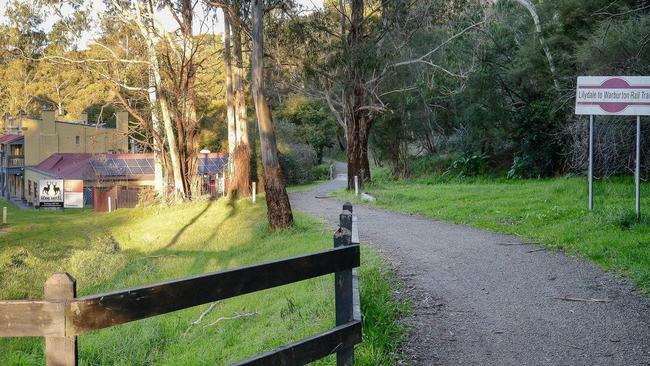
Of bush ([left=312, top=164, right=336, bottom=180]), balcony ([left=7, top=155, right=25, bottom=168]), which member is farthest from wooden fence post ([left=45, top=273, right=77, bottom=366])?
balcony ([left=7, top=155, right=25, bottom=168])

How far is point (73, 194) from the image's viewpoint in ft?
130

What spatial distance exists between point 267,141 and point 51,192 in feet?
79.7

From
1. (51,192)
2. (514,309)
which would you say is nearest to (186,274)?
(514,309)

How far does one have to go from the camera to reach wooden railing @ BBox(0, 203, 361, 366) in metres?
2.98

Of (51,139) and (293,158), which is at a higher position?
(51,139)

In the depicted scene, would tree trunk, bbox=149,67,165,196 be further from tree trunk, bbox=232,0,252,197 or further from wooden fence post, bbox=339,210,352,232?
wooden fence post, bbox=339,210,352,232

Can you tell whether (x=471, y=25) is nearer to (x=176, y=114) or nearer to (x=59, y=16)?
(x=176, y=114)

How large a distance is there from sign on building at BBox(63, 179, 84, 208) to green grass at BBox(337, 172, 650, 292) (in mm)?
21538

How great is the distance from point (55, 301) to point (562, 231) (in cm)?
1089

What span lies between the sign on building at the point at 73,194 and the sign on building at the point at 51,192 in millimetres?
772

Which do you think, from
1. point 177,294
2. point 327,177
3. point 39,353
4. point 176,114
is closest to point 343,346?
point 177,294

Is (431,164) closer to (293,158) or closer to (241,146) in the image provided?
(241,146)

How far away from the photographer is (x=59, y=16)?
31078 mm

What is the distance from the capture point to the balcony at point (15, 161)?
183 feet
